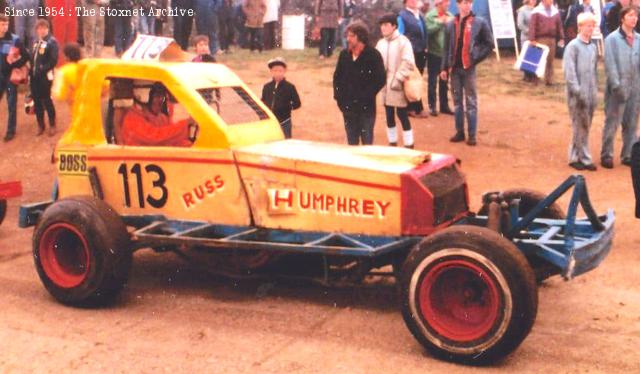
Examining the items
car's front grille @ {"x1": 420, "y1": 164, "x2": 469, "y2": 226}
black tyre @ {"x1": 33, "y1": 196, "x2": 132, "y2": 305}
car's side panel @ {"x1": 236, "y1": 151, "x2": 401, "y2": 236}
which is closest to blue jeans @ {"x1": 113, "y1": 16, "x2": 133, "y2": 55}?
black tyre @ {"x1": 33, "y1": 196, "x2": 132, "y2": 305}

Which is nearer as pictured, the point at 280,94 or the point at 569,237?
the point at 569,237

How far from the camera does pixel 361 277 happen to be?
718 centimetres

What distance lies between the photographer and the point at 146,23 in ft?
63.8

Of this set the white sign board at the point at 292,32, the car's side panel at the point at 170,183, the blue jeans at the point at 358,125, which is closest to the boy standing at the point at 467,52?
the blue jeans at the point at 358,125

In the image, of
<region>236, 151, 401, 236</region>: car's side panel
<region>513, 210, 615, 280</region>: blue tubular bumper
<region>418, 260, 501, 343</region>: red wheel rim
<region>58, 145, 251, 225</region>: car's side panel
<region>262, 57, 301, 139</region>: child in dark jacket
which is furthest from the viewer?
<region>262, 57, 301, 139</region>: child in dark jacket

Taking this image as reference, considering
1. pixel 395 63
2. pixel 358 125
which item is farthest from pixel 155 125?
pixel 395 63

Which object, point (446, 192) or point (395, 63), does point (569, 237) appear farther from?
point (395, 63)

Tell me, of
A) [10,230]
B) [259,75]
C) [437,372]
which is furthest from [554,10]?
[437,372]

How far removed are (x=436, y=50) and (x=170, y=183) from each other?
27.7ft

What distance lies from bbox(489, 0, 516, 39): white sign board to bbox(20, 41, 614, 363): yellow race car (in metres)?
14.5

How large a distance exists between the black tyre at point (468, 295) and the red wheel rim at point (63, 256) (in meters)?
2.54

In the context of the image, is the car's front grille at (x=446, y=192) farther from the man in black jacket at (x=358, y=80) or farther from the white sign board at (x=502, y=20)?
the white sign board at (x=502, y=20)

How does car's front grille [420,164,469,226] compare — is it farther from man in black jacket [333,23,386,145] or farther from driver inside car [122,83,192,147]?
man in black jacket [333,23,386,145]

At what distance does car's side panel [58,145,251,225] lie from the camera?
7303mm
